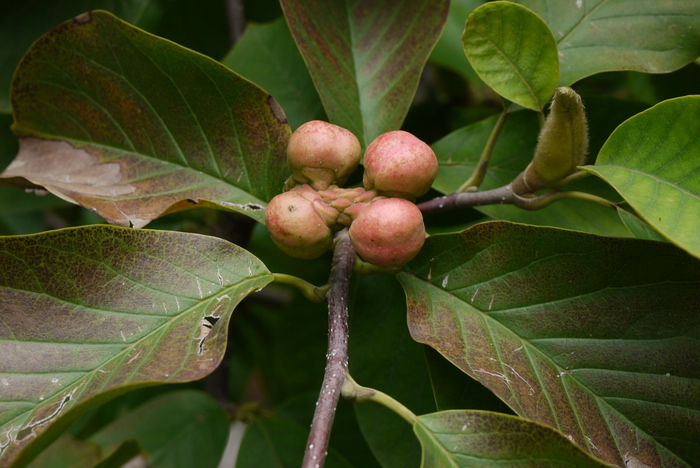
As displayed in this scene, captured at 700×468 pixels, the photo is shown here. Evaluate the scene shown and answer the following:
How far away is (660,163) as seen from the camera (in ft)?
2.43

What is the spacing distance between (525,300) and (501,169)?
1.18 ft

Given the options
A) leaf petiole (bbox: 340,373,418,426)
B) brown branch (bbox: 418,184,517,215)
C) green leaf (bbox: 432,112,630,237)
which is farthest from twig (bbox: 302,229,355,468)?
green leaf (bbox: 432,112,630,237)

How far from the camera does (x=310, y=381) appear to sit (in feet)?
5.53

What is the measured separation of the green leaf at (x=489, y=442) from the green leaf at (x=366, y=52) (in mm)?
479

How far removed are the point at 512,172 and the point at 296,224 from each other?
479 millimetres

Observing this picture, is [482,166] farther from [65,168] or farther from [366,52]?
[65,168]

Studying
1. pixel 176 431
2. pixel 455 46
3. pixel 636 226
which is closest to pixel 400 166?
pixel 636 226

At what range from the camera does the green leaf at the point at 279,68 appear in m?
1.22

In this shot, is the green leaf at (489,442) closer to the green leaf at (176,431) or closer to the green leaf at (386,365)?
the green leaf at (386,365)

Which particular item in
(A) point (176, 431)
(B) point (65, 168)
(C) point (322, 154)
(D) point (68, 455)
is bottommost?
(A) point (176, 431)

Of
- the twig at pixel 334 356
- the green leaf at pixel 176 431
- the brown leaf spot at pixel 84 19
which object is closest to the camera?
the twig at pixel 334 356

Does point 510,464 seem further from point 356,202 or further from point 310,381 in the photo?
point 310,381

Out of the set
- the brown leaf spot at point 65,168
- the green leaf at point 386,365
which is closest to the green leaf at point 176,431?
the green leaf at point 386,365

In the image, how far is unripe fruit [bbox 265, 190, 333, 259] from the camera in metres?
0.77
